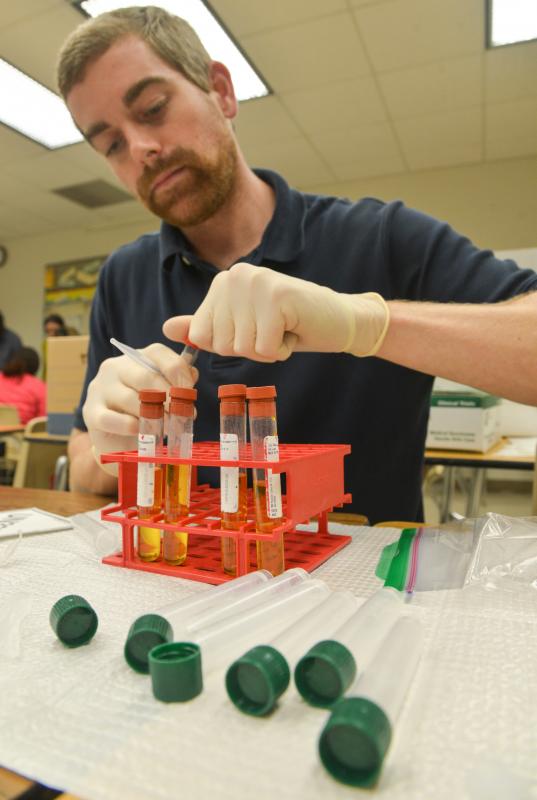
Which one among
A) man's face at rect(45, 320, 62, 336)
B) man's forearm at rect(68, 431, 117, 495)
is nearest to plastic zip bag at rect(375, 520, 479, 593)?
man's forearm at rect(68, 431, 117, 495)

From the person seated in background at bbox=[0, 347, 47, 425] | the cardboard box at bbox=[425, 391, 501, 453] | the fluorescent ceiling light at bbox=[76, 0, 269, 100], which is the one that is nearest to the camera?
the cardboard box at bbox=[425, 391, 501, 453]

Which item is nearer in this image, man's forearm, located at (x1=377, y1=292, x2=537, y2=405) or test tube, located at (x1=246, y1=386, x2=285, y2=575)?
test tube, located at (x1=246, y1=386, x2=285, y2=575)

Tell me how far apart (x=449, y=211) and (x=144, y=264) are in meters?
3.39

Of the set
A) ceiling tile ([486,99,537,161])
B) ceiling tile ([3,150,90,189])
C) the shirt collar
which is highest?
ceiling tile ([486,99,537,161])

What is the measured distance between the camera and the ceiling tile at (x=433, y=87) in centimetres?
273

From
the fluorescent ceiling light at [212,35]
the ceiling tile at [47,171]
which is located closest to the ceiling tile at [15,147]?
the ceiling tile at [47,171]

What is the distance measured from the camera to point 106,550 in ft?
2.26

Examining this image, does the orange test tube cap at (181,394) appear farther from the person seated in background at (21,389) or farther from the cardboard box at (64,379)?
the person seated in background at (21,389)

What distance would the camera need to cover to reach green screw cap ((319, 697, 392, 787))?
26 centimetres

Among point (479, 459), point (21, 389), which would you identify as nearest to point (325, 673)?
point (479, 459)

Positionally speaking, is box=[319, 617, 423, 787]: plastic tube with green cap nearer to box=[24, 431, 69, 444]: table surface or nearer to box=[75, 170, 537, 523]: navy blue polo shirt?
box=[75, 170, 537, 523]: navy blue polo shirt

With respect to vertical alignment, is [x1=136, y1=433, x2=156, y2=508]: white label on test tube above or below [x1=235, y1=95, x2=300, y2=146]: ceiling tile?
below

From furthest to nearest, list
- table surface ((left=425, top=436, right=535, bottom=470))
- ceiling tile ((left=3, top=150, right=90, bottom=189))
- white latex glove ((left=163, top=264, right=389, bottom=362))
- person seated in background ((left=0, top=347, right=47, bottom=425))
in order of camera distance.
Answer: ceiling tile ((left=3, top=150, right=90, bottom=189)), person seated in background ((left=0, top=347, right=47, bottom=425)), table surface ((left=425, top=436, right=535, bottom=470)), white latex glove ((left=163, top=264, right=389, bottom=362))

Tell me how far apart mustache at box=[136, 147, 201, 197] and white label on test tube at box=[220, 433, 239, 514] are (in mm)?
770
